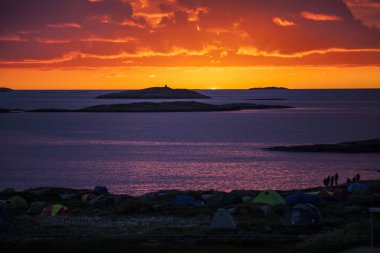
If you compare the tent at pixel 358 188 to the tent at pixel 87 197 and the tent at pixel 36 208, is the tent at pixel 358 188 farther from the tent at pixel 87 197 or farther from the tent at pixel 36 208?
the tent at pixel 36 208

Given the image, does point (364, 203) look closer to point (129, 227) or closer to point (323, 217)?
point (323, 217)

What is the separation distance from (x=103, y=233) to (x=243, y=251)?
7.44 metres

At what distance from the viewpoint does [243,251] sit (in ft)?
65.8

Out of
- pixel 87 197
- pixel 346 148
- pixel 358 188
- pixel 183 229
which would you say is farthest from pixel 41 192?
pixel 346 148

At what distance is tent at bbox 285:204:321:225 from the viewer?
26516mm

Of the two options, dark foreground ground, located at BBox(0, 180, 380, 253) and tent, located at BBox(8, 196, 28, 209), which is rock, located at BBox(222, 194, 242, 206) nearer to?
dark foreground ground, located at BBox(0, 180, 380, 253)

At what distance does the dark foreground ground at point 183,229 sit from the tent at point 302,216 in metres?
0.50

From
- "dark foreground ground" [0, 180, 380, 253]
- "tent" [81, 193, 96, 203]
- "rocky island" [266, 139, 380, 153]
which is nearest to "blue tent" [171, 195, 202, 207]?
"dark foreground ground" [0, 180, 380, 253]

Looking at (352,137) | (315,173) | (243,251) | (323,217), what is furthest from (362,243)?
(352,137)

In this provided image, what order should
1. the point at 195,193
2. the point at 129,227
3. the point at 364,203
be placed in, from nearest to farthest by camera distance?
the point at 129,227
the point at 364,203
the point at 195,193

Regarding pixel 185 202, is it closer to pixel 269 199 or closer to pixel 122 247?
pixel 269 199

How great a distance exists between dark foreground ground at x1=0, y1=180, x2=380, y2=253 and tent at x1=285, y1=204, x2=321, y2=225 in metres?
0.50

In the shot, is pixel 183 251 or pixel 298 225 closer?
pixel 183 251

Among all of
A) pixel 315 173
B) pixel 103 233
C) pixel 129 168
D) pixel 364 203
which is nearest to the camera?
pixel 103 233
